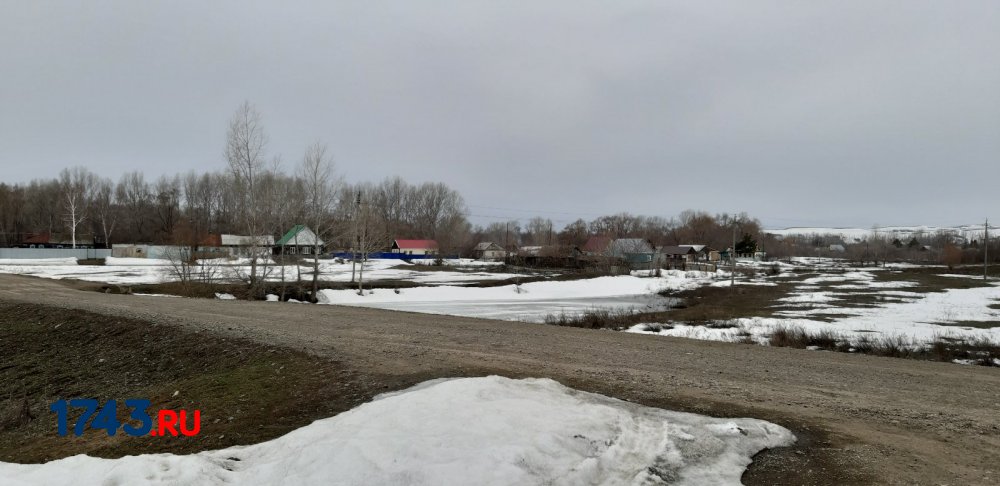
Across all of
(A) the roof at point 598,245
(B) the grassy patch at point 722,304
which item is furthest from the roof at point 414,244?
(B) the grassy patch at point 722,304

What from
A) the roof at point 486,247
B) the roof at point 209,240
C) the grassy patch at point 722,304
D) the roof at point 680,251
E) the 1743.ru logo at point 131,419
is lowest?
the grassy patch at point 722,304

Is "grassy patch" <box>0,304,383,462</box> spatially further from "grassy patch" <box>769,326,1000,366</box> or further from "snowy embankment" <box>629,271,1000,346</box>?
"grassy patch" <box>769,326,1000,366</box>

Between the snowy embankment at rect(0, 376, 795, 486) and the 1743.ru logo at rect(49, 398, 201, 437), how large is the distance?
1273mm

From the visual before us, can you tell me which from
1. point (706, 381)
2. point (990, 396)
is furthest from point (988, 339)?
point (706, 381)

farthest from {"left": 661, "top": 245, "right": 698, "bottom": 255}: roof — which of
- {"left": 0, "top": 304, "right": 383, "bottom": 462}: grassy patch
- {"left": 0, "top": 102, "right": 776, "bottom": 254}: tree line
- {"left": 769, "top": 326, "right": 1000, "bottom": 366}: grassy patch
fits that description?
{"left": 0, "top": 304, "right": 383, "bottom": 462}: grassy patch

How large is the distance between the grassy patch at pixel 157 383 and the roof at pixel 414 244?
8647 cm

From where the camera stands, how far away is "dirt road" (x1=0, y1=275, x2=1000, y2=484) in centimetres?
437

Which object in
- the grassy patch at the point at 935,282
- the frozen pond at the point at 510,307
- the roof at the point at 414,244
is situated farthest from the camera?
the roof at the point at 414,244

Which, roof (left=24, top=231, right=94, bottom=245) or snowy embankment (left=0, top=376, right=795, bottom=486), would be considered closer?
snowy embankment (left=0, top=376, right=795, bottom=486)

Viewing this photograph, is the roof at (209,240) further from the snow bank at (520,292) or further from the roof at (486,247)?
the roof at (486,247)

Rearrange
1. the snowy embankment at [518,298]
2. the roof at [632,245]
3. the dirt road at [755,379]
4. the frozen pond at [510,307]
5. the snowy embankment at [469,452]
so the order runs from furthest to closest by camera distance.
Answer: the roof at [632,245] < the snowy embankment at [518,298] < the frozen pond at [510,307] < the dirt road at [755,379] < the snowy embankment at [469,452]

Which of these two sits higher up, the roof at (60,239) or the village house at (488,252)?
the roof at (60,239)

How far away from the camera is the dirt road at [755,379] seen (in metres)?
4.37

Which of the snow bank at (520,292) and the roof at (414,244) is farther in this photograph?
the roof at (414,244)
